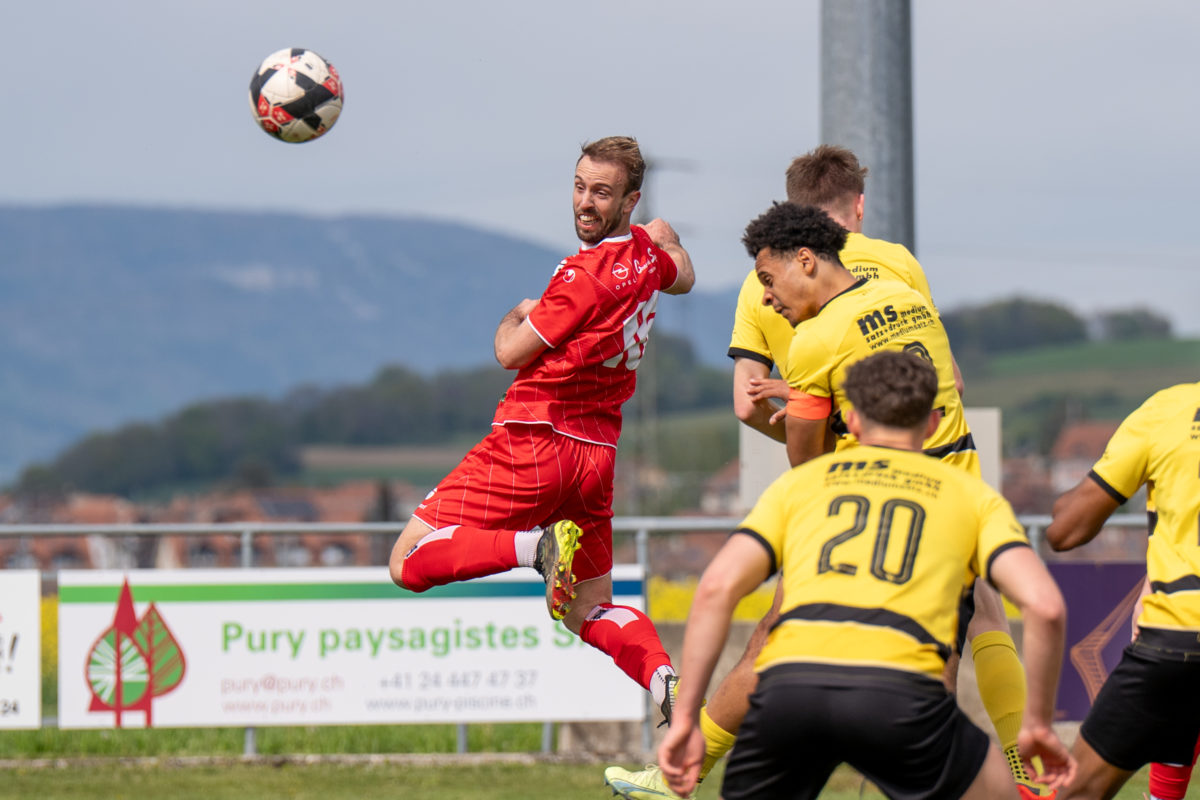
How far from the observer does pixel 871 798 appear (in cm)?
824

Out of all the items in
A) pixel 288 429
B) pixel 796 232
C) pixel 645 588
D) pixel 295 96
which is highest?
pixel 295 96

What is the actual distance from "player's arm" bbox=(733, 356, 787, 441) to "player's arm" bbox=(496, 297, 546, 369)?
2.69ft

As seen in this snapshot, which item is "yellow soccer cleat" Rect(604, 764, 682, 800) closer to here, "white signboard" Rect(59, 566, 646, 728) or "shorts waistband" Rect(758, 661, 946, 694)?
"shorts waistband" Rect(758, 661, 946, 694)

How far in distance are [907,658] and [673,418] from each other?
122 m

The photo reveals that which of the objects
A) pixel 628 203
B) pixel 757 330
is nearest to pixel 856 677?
pixel 757 330

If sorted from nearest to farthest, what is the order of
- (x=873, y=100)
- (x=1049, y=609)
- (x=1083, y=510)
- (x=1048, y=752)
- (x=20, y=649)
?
1. (x=1049, y=609)
2. (x=1048, y=752)
3. (x=1083, y=510)
4. (x=873, y=100)
5. (x=20, y=649)

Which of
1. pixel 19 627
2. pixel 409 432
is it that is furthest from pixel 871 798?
pixel 409 432

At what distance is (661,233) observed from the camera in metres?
6.38

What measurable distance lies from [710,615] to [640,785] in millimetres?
2069

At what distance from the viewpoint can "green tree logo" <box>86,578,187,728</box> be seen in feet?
29.5

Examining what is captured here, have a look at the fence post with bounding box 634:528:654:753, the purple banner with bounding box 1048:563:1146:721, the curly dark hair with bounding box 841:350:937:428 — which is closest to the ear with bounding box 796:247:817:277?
the curly dark hair with bounding box 841:350:937:428

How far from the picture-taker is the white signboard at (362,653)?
9.11 meters

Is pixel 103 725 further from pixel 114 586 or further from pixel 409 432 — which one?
pixel 409 432

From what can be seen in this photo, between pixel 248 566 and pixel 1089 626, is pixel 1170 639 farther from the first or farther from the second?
pixel 248 566
